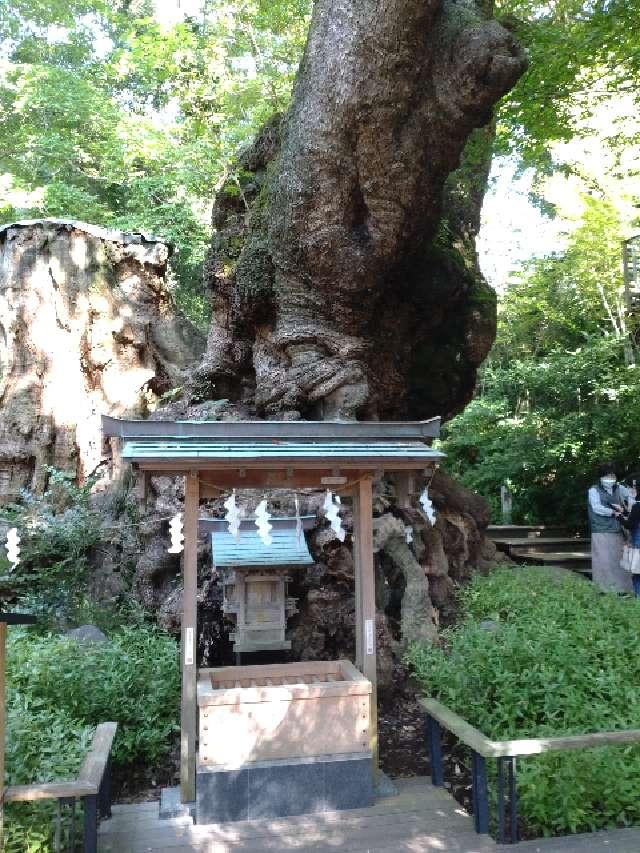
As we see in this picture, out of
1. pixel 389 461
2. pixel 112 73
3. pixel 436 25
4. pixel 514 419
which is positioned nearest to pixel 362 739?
pixel 389 461

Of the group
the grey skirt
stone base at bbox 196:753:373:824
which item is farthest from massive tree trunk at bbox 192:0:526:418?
stone base at bbox 196:753:373:824

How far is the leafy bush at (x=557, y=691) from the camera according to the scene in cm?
425

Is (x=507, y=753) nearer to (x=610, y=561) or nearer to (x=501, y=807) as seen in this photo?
(x=501, y=807)

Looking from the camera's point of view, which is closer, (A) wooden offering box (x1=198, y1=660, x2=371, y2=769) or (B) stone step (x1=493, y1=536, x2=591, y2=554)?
(A) wooden offering box (x1=198, y1=660, x2=371, y2=769)

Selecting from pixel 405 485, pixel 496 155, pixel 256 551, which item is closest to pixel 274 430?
pixel 405 485

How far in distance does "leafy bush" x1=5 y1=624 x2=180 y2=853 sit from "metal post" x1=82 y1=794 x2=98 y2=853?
0.96 ft

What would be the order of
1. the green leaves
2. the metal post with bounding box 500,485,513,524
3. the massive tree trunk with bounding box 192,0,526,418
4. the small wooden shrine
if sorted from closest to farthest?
the small wooden shrine < the massive tree trunk with bounding box 192,0,526,418 < the green leaves < the metal post with bounding box 500,485,513,524

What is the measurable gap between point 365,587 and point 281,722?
45.4 inches

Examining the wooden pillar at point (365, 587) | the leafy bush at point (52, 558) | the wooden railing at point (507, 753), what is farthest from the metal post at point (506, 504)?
the wooden railing at point (507, 753)

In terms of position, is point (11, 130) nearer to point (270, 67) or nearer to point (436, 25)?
point (270, 67)

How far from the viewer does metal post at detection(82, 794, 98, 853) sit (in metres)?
3.69

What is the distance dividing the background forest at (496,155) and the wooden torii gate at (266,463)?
220 inches

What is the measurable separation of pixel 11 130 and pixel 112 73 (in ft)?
12.4

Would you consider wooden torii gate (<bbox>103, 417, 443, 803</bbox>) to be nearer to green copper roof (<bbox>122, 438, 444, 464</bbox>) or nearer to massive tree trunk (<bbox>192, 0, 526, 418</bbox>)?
green copper roof (<bbox>122, 438, 444, 464</bbox>)
